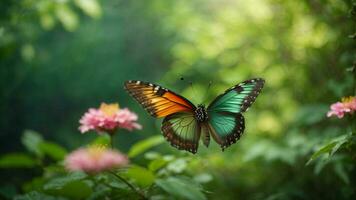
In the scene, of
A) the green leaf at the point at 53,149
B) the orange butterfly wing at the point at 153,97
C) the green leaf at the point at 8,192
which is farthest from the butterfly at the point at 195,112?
the green leaf at the point at 8,192

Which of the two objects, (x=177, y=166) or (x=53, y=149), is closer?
(x=177, y=166)

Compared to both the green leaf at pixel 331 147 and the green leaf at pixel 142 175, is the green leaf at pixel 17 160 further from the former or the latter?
the green leaf at pixel 331 147

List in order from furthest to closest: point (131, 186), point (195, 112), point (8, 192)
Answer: point (195, 112) < point (8, 192) < point (131, 186)

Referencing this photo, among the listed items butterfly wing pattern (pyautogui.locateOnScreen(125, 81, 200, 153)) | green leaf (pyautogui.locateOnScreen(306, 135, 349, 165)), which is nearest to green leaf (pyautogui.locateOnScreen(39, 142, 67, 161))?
butterfly wing pattern (pyautogui.locateOnScreen(125, 81, 200, 153))

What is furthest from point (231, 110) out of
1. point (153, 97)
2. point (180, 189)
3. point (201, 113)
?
point (180, 189)

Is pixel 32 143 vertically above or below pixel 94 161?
above

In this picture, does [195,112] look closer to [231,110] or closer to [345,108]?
[231,110]
